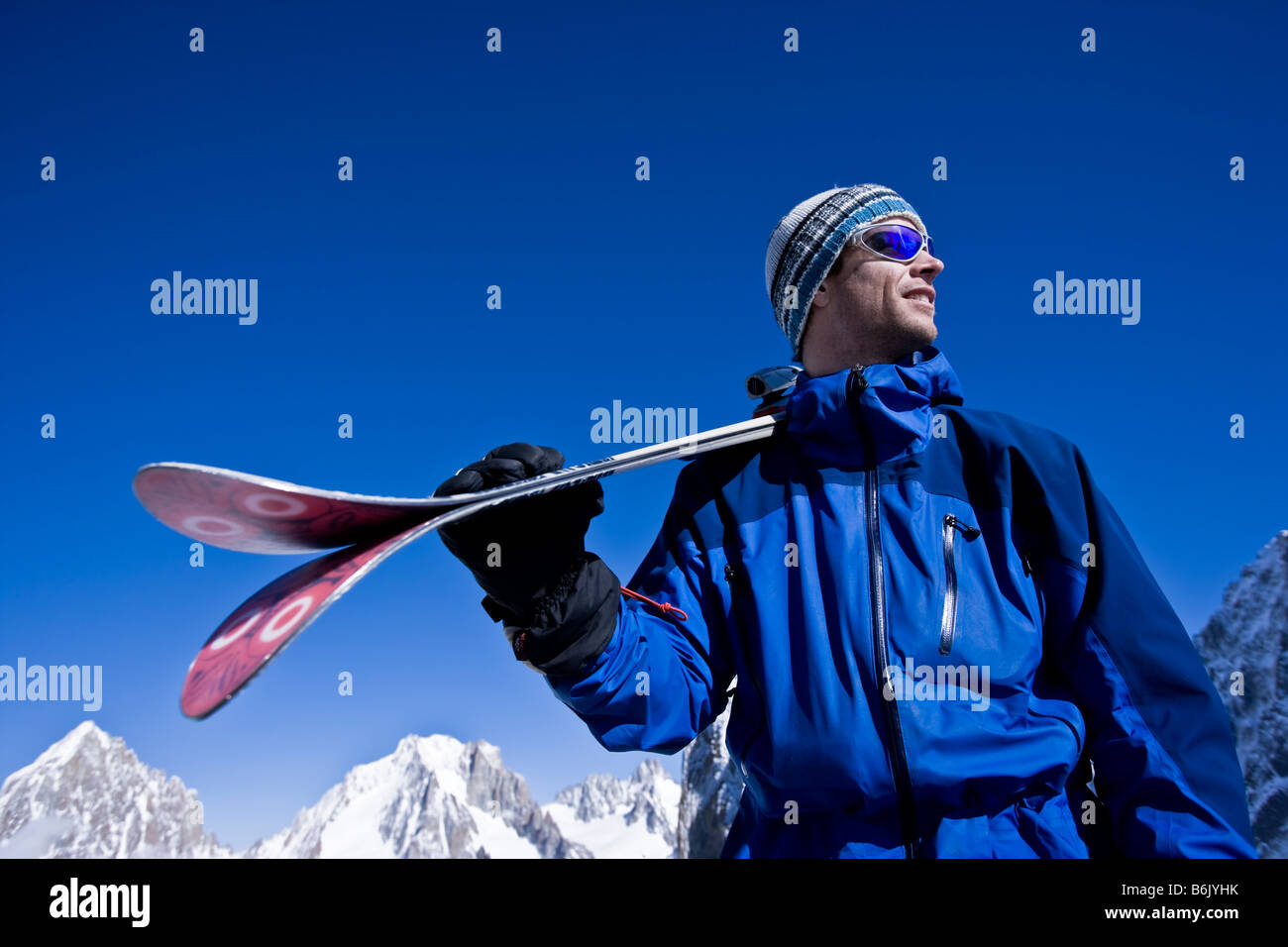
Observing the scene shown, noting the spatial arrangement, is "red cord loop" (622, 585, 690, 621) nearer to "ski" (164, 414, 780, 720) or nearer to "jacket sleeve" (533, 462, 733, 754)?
"jacket sleeve" (533, 462, 733, 754)

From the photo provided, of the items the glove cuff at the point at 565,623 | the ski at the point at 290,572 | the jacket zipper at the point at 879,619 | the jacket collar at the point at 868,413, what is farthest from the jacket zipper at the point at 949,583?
the ski at the point at 290,572

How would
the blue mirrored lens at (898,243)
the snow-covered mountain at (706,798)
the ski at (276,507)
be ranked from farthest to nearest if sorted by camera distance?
1. the snow-covered mountain at (706,798)
2. the blue mirrored lens at (898,243)
3. the ski at (276,507)

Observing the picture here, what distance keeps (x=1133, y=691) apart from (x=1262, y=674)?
725 feet

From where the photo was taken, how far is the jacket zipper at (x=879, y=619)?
2.74 metres

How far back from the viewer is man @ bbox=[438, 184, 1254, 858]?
2.78 m

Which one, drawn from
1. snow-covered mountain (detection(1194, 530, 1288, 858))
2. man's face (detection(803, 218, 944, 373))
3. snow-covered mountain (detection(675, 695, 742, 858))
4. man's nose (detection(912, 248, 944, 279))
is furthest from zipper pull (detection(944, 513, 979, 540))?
snow-covered mountain (detection(1194, 530, 1288, 858))

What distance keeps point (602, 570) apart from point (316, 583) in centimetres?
95

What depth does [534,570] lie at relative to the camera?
9.25 ft

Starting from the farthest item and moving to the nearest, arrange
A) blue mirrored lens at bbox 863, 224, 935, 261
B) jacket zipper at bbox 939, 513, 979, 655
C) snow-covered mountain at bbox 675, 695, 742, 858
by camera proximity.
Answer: snow-covered mountain at bbox 675, 695, 742, 858 → blue mirrored lens at bbox 863, 224, 935, 261 → jacket zipper at bbox 939, 513, 979, 655

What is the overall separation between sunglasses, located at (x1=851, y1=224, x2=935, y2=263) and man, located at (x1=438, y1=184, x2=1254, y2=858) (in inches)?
17.5

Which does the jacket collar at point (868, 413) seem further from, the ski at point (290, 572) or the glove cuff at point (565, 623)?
the glove cuff at point (565, 623)

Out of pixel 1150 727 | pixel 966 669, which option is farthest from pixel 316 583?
pixel 1150 727

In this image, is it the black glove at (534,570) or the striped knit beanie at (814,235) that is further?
the striped knit beanie at (814,235)
